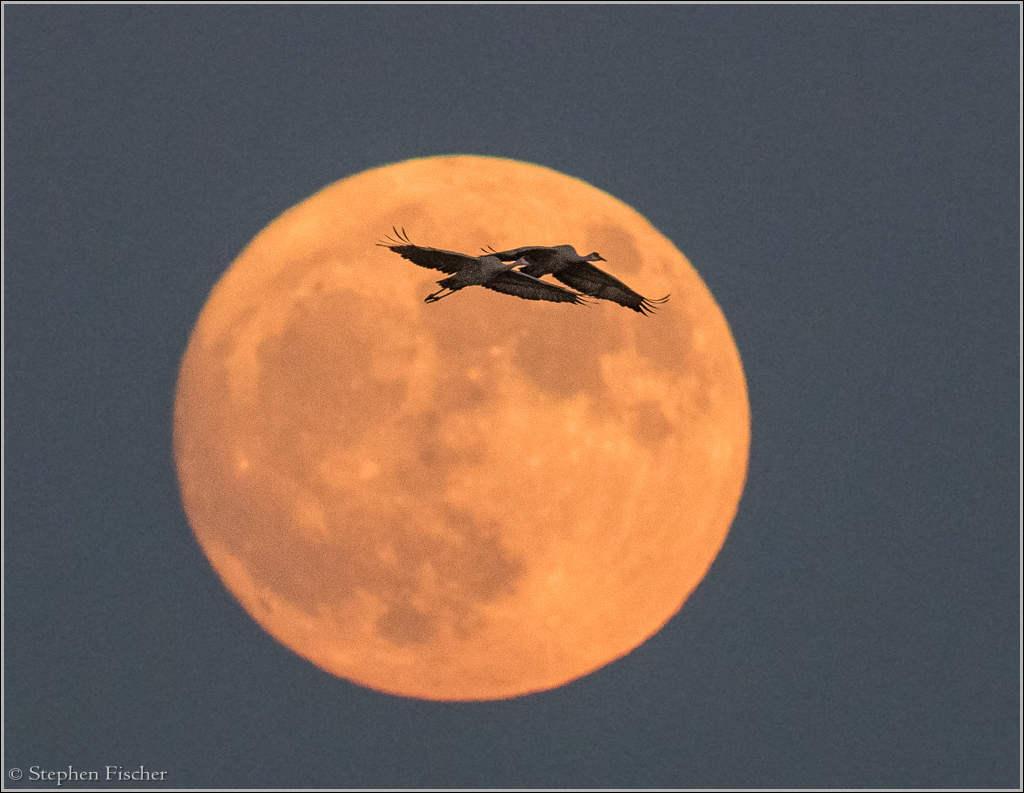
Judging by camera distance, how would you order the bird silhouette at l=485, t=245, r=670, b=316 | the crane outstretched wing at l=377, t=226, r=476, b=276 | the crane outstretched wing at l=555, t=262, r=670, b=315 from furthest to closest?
the crane outstretched wing at l=555, t=262, r=670, b=315, the bird silhouette at l=485, t=245, r=670, b=316, the crane outstretched wing at l=377, t=226, r=476, b=276

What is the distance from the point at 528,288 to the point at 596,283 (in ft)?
4.49

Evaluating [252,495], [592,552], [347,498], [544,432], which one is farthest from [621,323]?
[252,495]

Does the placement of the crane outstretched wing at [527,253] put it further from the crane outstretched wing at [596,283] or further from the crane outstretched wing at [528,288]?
the crane outstretched wing at [596,283]

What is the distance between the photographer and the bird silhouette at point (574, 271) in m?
23.3

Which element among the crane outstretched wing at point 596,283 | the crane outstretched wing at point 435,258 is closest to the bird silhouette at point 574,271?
the crane outstretched wing at point 596,283

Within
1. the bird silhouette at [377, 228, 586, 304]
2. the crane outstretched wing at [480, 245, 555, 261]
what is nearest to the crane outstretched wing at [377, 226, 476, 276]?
the bird silhouette at [377, 228, 586, 304]

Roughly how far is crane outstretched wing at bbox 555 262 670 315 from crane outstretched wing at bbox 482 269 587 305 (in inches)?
17.5

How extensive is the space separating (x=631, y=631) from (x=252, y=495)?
8899 millimetres

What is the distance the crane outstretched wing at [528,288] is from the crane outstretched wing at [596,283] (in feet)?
1.46

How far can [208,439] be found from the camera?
92.0 feet

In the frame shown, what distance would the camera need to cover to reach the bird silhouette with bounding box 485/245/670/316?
76.4 feet

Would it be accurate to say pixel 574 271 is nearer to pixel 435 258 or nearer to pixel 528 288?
pixel 528 288

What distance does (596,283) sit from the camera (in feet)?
78.4

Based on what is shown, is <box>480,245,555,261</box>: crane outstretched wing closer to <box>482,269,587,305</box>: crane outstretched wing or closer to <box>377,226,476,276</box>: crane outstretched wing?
A: <box>482,269,587,305</box>: crane outstretched wing
